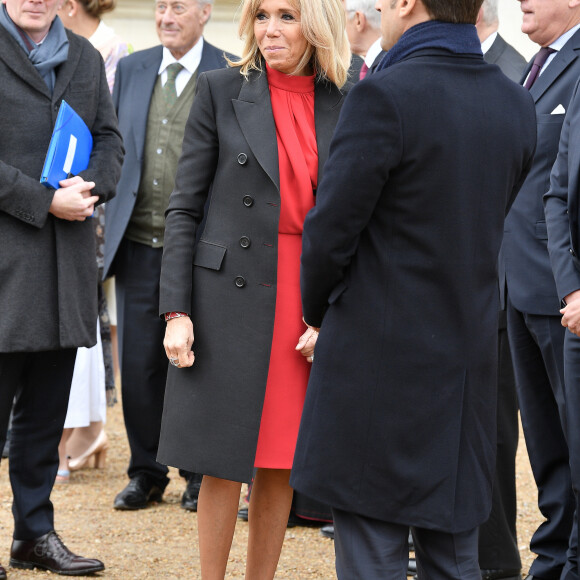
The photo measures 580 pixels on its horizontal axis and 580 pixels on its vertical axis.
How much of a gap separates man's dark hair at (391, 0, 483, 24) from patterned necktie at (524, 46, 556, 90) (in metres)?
1.32

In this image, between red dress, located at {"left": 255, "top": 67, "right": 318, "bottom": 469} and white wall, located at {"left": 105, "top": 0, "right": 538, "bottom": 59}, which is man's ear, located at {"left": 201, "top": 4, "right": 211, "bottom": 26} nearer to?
red dress, located at {"left": 255, "top": 67, "right": 318, "bottom": 469}

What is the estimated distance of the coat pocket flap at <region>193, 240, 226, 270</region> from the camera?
3074 millimetres

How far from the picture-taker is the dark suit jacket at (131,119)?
490 cm

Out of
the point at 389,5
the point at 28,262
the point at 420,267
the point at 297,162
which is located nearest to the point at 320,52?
the point at 297,162

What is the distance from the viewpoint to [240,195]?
3.06m

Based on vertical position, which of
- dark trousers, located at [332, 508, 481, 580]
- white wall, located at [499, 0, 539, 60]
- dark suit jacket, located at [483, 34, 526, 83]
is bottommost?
dark trousers, located at [332, 508, 481, 580]

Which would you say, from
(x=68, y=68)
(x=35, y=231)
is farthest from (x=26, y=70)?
(x=35, y=231)

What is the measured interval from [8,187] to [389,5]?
1700mm

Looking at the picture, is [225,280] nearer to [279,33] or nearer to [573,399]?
[279,33]

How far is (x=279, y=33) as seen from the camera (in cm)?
309

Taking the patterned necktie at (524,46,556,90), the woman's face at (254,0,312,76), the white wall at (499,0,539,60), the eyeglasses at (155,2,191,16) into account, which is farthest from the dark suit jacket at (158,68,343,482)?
the white wall at (499,0,539,60)

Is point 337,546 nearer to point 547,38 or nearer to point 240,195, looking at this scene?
point 240,195

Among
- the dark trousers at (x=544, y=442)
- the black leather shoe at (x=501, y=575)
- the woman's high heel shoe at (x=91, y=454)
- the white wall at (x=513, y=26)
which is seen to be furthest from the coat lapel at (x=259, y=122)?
the white wall at (x=513, y=26)

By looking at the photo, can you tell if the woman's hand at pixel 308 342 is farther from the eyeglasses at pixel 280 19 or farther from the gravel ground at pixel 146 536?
the gravel ground at pixel 146 536
